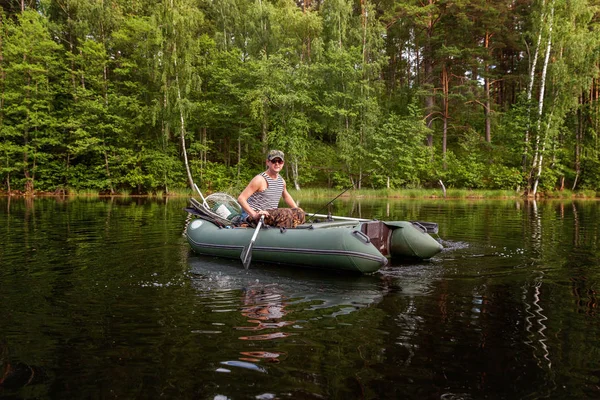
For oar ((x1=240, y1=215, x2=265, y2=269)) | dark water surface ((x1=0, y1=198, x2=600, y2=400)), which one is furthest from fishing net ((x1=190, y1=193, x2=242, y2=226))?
oar ((x1=240, y1=215, x2=265, y2=269))

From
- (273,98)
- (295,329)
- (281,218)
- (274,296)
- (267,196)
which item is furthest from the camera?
(273,98)

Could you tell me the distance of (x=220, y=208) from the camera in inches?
326

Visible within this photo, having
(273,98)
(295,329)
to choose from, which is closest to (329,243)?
(295,329)

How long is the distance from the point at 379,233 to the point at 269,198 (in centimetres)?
164

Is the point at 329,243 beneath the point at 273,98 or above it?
beneath

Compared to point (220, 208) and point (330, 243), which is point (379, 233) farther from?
point (220, 208)

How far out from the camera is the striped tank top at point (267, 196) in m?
6.60

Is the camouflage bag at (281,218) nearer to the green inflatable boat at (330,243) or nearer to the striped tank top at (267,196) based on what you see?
the green inflatable boat at (330,243)

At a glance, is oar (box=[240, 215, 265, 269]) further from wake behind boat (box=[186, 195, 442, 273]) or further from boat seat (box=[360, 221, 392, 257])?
boat seat (box=[360, 221, 392, 257])

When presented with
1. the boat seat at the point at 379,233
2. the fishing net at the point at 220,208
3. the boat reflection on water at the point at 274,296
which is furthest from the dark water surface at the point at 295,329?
the fishing net at the point at 220,208

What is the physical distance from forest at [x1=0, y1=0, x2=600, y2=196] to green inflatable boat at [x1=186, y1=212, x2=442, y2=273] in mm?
17826

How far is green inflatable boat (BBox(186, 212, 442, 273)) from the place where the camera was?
5355 millimetres

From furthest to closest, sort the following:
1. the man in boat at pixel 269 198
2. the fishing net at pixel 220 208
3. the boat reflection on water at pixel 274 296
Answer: the fishing net at pixel 220 208 → the man in boat at pixel 269 198 → the boat reflection on water at pixel 274 296

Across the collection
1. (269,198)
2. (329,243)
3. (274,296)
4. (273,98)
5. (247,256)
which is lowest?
(274,296)
